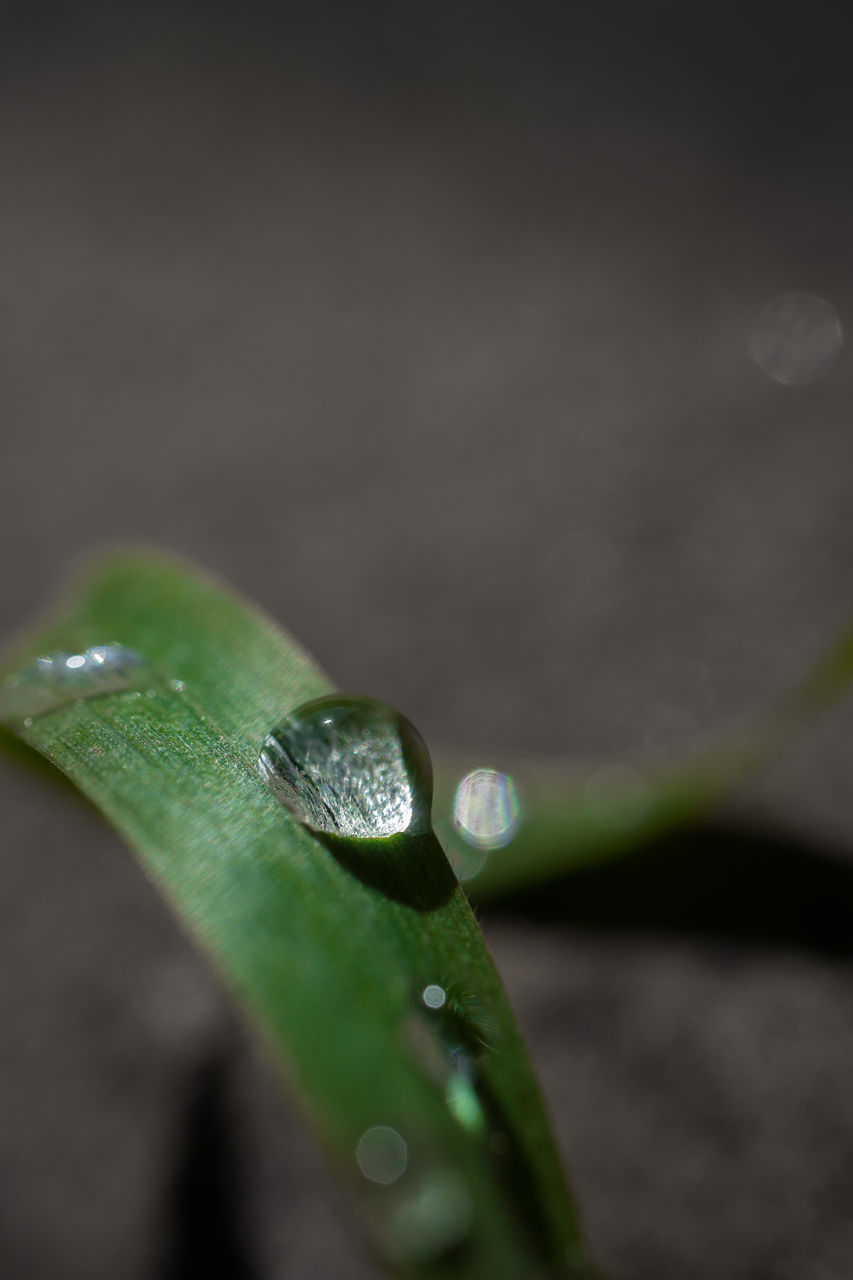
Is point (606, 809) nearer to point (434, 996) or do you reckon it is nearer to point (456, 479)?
point (434, 996)

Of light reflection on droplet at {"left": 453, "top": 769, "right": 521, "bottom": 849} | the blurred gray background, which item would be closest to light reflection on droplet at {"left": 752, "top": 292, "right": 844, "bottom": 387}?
the blurred gray background

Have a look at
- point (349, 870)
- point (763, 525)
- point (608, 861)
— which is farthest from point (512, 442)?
point (349, 870)

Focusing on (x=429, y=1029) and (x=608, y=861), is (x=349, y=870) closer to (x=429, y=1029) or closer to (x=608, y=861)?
(x=429, y=1029)

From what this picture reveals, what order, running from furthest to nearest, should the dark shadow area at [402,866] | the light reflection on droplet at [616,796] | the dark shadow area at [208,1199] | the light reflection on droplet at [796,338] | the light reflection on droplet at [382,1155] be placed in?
1. the light reflection on droplet at [796,338]
2. the light reflection on droplet at [616,796]
3. the dark shadow area at [208,1199]
4. the dark shadow area at [402,866]
5. the light reflection on droplet at [382,1155]

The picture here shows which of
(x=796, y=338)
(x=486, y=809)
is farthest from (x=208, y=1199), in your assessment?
(x=796, y=338)

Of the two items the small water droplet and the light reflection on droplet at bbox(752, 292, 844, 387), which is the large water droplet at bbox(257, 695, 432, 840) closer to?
the small water droplet

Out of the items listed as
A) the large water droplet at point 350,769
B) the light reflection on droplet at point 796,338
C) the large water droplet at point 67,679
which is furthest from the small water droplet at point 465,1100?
the light reflection on droplet at point 796,338

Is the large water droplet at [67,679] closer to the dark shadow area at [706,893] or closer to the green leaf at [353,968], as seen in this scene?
the green leaf at [353,968]
